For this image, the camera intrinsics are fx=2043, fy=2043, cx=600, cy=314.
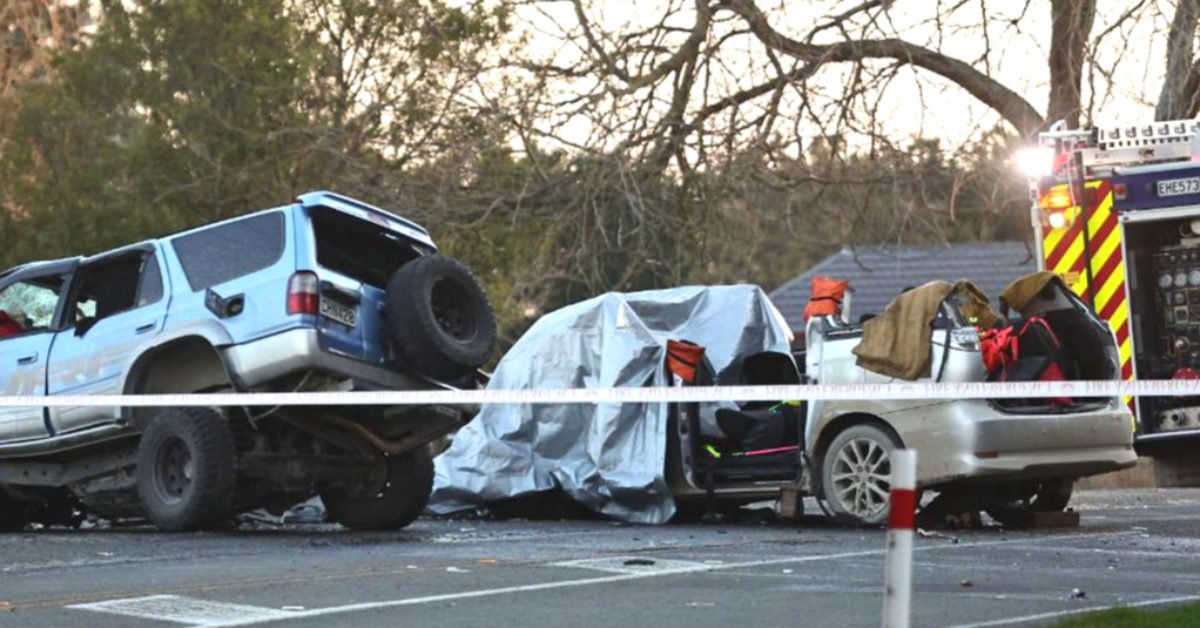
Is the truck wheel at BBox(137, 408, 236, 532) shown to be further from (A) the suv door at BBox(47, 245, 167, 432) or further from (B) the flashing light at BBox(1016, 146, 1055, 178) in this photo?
(B) the flashing light at BBox(1016, 146, 1055, 178)

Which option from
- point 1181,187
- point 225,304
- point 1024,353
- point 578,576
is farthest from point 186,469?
point 1181,187

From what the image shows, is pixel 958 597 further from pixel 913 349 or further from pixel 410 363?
pixel 410 363

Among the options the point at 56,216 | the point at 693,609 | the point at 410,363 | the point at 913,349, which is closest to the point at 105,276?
the point at 410,363

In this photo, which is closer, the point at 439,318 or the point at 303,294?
the point at 303,294

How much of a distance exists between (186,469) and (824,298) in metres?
4.32

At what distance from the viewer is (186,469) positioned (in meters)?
12.8

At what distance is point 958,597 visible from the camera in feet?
29.0

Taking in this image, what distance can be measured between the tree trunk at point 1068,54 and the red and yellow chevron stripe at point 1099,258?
13.1ft

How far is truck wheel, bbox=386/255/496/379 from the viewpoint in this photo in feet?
41.9

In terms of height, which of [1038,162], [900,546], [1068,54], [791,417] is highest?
[1068,54]

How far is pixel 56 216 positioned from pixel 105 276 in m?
22.5

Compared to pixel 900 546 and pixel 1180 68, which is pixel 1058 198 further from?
pixel 900 546

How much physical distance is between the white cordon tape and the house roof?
30786mm

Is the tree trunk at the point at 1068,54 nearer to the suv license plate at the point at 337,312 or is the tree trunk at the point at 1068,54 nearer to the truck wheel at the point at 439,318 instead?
the truck wheel at the point at 439,318
